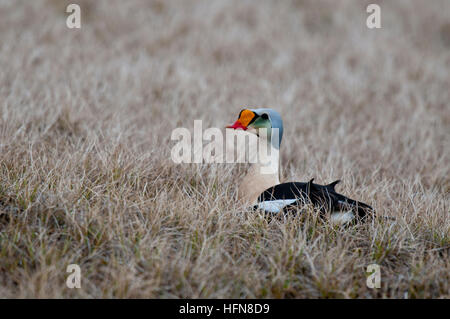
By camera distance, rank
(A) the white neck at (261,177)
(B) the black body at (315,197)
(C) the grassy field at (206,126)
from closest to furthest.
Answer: (C) the grassy field at (206,126)
(B) the black body at (315,197)
(A) the white neck at (261,177)

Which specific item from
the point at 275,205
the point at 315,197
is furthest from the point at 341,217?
the point at 275,205

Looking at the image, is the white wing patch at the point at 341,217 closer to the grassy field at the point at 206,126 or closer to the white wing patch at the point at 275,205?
the grassy field at the point at 206,126

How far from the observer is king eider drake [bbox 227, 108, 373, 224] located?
3.08 meters

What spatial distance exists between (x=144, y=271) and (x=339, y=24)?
7.02m

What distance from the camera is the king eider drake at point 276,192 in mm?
3078

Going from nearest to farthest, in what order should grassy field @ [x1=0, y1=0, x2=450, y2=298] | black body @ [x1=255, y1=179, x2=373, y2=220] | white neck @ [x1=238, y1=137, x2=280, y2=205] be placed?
grassy field @ [x1=0, y1=0, x2=450, y2=298] → black body @ [x1=255, y1=179, x2=373, y2=220] → white neck @ [x1=238, y1=137, x2=280, y2=205]

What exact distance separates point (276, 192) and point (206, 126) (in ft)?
7.00

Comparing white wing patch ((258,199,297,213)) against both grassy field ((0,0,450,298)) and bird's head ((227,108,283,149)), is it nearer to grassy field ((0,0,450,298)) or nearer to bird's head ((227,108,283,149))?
grassy field ((0,0,450,298))

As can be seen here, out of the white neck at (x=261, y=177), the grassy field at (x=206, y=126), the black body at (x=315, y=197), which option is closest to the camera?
the grassy field at (x=206, y=126)

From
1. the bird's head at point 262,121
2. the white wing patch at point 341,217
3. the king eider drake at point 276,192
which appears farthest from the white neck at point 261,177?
the white wing patch at point 341,217

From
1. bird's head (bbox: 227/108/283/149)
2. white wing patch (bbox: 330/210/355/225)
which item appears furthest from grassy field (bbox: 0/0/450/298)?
bird's head (bbox: 227/108/283/149)

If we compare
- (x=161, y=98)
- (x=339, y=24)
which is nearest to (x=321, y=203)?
(x=161, y=98)

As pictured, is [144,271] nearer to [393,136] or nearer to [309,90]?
[393,136]

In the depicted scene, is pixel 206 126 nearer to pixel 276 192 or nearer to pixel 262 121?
pixel 262 121
